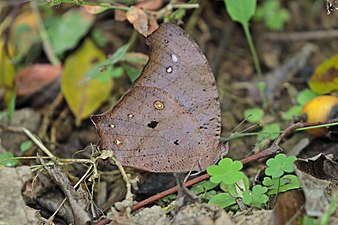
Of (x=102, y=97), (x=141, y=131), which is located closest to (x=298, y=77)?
(x=102, y=97)

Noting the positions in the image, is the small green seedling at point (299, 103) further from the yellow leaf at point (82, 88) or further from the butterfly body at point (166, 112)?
the yellow leaf at point (82, 88)

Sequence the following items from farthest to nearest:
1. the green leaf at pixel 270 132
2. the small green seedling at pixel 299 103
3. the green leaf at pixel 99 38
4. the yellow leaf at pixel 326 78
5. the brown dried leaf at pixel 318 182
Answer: the green leaf at pixel 99 38 → the small green seedling at pixel 299 103 → the yellow leaf at pixel 326 78 → the green leaf at pixel 270 132 → the brown dried leaf at pixel 318 182

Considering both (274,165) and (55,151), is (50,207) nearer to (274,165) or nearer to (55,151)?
(55,151)

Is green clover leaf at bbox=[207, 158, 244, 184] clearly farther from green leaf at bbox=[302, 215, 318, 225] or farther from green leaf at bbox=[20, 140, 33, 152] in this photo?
green leaf at bbox=[20, 140, 33, 152]

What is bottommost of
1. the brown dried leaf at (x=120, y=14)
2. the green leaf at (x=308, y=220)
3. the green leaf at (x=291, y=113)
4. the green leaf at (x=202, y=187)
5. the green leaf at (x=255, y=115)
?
the green leaf at (x=255, y=115)

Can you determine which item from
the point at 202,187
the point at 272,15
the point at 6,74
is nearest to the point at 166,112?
the point at 202,187

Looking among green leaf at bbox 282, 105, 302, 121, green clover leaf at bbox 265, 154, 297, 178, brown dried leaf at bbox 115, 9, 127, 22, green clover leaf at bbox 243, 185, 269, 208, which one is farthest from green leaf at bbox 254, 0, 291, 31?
green clover leaf at bbox 243, 185, 269, 208

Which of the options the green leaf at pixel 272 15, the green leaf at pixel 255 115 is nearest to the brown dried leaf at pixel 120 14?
the green leaf at pixel 255 115
